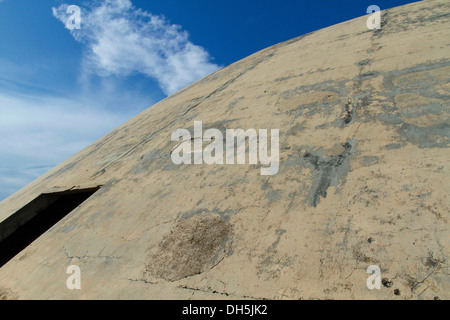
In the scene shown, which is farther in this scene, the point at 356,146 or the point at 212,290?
the point at 356,146

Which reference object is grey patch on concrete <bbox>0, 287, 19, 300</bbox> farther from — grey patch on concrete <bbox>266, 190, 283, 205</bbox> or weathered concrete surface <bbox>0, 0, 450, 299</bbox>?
grey patch on concrete <bbox>266, 190, 283, 205</bbox>

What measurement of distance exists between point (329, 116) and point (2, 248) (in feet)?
8.62

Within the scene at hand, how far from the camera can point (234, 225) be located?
1.15 meters

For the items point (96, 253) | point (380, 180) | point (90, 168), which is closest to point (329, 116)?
point (380, 180)

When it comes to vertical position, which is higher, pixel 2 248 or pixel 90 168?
pixel 90 168

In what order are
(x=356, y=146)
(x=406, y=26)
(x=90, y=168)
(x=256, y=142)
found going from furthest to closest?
(x=90, y=168) → (x=406, y=26) → (x=256, y=142) → (x=356, y=146)

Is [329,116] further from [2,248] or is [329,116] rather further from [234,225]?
[2,248]

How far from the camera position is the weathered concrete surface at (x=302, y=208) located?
85 centimetres

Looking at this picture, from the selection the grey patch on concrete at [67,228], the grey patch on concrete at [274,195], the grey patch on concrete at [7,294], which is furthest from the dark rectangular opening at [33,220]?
the grey patch on concrete at [274,195]

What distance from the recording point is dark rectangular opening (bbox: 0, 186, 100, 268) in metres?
2.31

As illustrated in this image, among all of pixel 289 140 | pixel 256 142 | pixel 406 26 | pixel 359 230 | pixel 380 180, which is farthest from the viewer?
pixel 406 26

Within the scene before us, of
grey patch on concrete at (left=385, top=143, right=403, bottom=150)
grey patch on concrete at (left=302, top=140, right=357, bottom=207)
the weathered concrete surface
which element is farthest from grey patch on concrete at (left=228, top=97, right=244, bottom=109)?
grey patch on concrete at (left=385, top=143, right=403, bottom=150)
